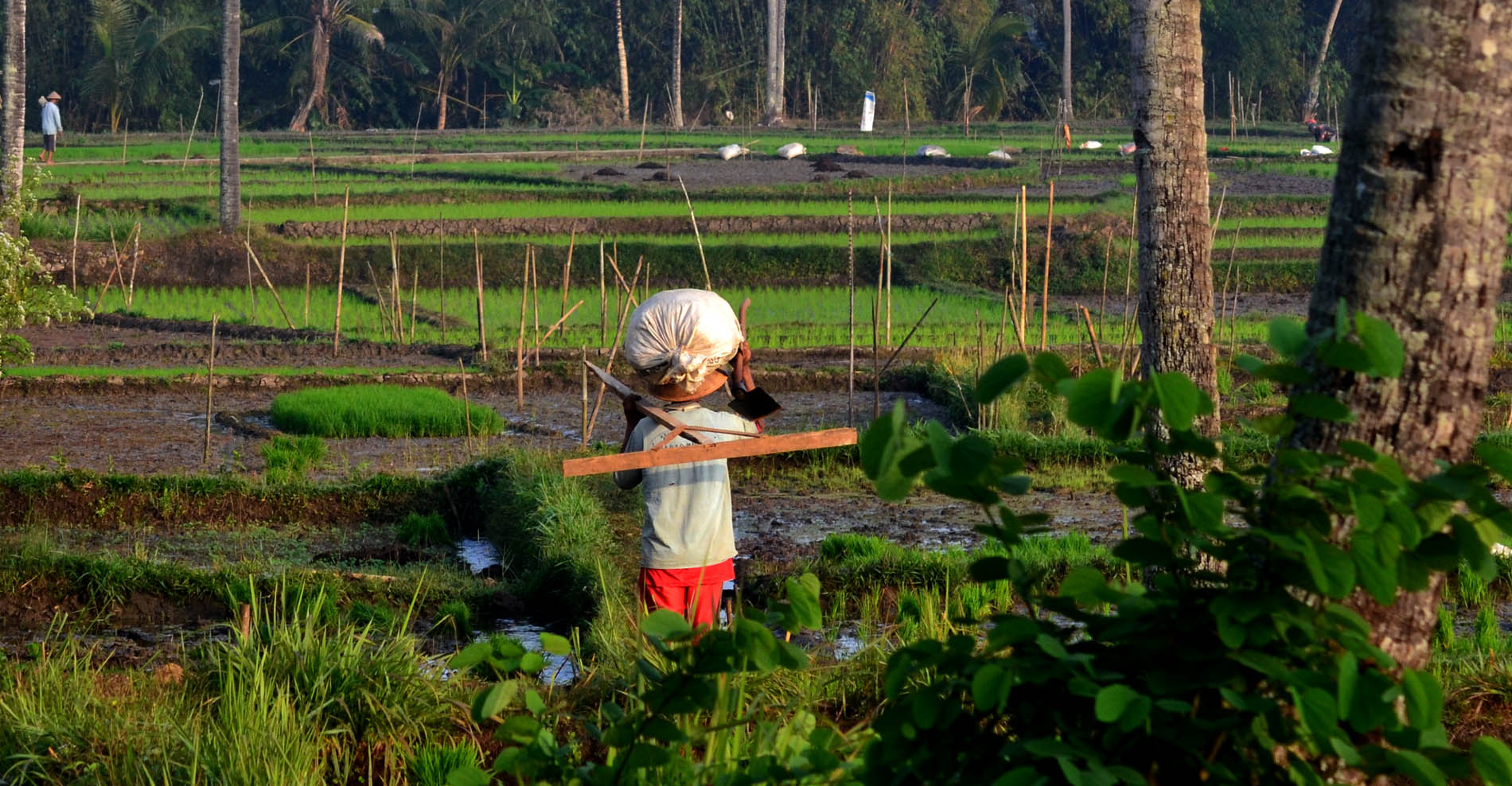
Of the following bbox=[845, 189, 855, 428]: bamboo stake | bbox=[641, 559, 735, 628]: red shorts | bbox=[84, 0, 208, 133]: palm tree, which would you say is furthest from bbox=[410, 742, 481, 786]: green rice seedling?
bbox=[84, 0, 208, 133]: palm tree

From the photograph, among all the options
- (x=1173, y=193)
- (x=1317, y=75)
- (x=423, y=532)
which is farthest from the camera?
(x=1317, y=75)

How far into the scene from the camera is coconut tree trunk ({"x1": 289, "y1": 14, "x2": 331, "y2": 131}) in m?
32.6

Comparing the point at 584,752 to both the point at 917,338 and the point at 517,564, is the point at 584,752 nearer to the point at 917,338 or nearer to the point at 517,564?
the point at 517,564

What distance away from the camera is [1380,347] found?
1913 millimetres

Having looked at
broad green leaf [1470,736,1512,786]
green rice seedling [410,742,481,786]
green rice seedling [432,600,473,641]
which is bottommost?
green rice seedling [432,600,473,641]

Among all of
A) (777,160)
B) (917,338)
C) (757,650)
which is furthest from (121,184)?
(757,650)

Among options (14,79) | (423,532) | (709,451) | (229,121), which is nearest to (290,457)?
(423,532)

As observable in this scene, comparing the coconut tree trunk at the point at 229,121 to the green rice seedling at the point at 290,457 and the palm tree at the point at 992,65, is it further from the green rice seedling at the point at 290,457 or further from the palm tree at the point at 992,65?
the palm tree at the point at 992,65

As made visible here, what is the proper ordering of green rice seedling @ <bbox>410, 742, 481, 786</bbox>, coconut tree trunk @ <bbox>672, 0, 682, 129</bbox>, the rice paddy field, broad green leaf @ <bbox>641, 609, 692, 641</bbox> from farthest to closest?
coconut tree trunk @ <bbox>672, 0, 682, 129</bbox> < the rice paddy field < green rice seedling @ <bbox>410, 742, 481, 786</bbox> < broad green leaf @ <bbox>641, 609, 692, 641</bbox>

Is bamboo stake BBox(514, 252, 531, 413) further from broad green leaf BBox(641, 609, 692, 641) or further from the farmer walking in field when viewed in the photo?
broad green leaf BBox(641, 609, 692, 641)

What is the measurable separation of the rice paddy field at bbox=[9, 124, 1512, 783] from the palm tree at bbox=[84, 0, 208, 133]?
516 centimetres

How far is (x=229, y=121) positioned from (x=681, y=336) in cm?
1547

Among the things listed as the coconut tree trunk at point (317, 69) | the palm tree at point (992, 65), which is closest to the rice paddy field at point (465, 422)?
the coconut tree trunk at point (317, 69)

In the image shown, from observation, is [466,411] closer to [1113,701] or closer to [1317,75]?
[1113,701]
